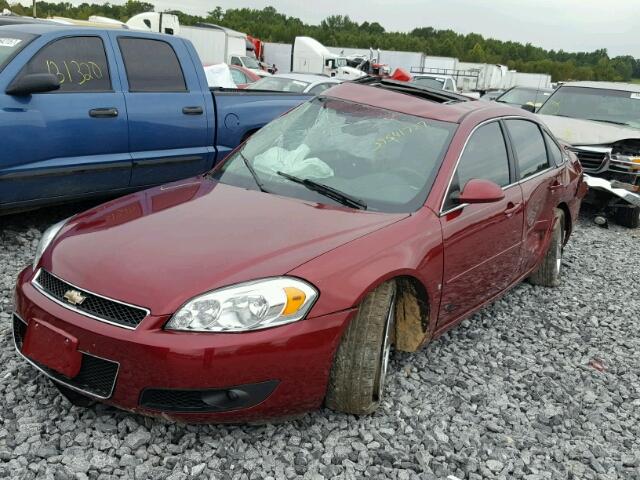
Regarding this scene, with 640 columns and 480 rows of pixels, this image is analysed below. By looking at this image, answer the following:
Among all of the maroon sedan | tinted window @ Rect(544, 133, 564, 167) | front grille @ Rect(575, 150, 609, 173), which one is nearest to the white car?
front grille @ Rect(575, 150, 609, 173)

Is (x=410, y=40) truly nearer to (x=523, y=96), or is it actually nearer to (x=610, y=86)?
(x=523, y=96)

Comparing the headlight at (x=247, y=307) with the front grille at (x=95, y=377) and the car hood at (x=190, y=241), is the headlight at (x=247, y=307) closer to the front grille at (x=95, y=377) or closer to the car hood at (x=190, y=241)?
the car hood at (x=190, y=241)

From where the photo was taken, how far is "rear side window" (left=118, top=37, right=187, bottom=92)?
17.1 ft

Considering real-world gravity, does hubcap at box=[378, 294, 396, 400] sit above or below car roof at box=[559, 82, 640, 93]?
below

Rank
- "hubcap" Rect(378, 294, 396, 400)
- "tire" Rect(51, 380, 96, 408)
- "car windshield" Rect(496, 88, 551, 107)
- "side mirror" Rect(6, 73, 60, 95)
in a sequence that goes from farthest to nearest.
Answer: "car windshield" Rect(496, 88, 551, 107) → "side mirror" Rect(6, 73, 60, 95) → "hubcap" Rect(378, 294, 396, 400) → "tire" Rect(51, 380, 96, 408)

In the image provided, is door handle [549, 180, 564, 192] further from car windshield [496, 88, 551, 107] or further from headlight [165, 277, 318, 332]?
car windshield [496, 88, 551, 107]

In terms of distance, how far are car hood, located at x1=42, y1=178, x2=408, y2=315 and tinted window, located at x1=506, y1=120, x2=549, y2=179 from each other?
4.93 ft

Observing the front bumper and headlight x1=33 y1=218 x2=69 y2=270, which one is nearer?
the front bumper

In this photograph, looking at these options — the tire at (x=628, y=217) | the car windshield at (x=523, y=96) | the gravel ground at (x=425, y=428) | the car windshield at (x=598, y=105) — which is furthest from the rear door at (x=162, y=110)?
the car windshield at (x=523, y=96)

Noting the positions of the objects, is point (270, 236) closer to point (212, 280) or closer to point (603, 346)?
point (212, 280)

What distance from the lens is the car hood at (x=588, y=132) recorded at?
26.2ft

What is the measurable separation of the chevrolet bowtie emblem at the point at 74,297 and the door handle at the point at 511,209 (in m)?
2.47

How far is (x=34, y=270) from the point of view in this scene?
109 inches

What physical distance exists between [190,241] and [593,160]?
678cm
